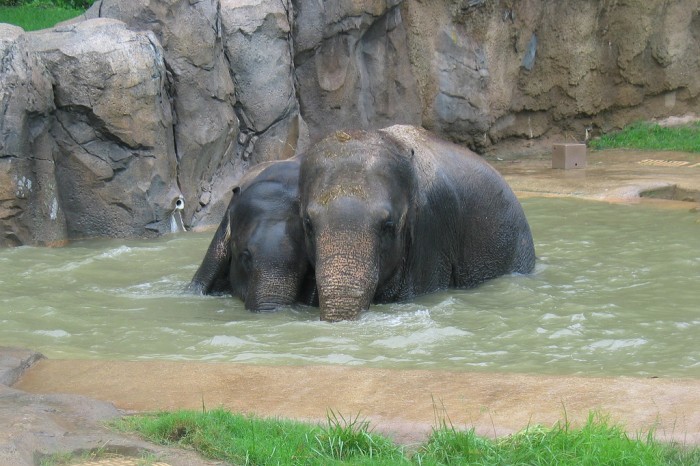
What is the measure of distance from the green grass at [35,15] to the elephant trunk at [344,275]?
9811mm

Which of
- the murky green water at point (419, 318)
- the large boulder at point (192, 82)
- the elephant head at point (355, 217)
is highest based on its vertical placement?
the large boulder at point (192, 82)

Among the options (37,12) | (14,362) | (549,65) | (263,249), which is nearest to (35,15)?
(37,12)

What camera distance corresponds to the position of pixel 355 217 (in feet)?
24.2

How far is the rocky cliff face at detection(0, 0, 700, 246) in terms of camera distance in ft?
37.5

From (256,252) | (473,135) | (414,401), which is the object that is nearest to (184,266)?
(256,252)

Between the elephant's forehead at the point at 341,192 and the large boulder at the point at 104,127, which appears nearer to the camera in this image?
the elephant's forehead at the point at 341,192

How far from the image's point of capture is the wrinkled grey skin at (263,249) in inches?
310

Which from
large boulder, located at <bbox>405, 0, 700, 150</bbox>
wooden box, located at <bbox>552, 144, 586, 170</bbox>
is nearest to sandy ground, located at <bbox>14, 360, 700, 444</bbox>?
wooden box, located at <bbox>552, 144, 586, 170</bbox>

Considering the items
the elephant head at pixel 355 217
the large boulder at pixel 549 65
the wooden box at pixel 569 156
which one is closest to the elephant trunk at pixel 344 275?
the elephant head at pixel 355 217

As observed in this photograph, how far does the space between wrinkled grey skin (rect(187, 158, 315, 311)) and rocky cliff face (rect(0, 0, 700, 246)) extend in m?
3.17

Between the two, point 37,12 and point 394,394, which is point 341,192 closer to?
point 394,394

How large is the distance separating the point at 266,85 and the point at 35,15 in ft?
18.1

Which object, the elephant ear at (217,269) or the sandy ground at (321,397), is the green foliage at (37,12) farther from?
the sandy ground at (321,397)

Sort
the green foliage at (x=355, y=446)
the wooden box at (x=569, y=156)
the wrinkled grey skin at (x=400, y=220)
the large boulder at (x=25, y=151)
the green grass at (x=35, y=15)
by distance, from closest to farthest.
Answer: the green foliage at (x=355, y=446)
the wrinkled grey skin at (x=400, y=220)
the large boulder at (x=25, y=151)
the wooden box at (x=569, y=156)
the green grass at (x=35, y=15)
